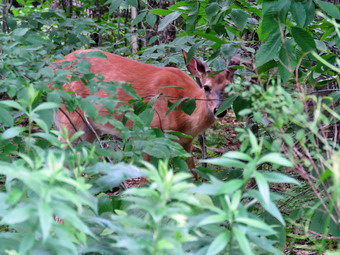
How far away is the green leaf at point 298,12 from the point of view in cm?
319

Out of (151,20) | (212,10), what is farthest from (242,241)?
(151,20)

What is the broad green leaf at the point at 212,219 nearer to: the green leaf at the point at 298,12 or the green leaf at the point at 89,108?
the green leaf at the point at 89,108

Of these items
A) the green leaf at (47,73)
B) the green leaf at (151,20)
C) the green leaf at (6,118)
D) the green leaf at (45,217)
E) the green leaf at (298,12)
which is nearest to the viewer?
the green leaf at (45,217)

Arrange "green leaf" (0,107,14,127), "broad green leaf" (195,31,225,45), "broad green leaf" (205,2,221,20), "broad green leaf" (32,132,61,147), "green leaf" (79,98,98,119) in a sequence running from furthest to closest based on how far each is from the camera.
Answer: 1. "broad green leaf" (195,31,225,45)
2. "broad green leaf" (205,2,221,20)
3. "green leaf" (79,98,98,119)
4. "green leaf" (0,107,14,127)
5. "broad green leaf" (32,132,61,147)

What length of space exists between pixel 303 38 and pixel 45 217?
2.14 meters

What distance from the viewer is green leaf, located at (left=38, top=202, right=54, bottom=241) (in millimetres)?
1620

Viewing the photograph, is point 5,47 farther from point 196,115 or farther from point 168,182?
point 196,115

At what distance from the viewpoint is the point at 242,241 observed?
1.84 metres

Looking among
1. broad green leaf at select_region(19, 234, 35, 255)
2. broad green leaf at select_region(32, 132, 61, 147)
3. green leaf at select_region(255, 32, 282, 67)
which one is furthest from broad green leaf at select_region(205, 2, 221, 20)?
broad green leaf at select_region(19, 234, 35, 255)

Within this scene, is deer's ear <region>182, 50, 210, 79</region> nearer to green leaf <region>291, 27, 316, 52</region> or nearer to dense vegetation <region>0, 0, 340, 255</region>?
dense vegetation <region>0, 0, 340, 255</region>

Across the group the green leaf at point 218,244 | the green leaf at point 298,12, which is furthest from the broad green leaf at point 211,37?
the green leaf at point 218,244

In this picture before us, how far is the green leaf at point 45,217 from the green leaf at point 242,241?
61cm

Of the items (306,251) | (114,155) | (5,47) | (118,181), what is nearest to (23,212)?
(118,181)

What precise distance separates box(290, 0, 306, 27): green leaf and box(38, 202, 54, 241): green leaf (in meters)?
2.04
